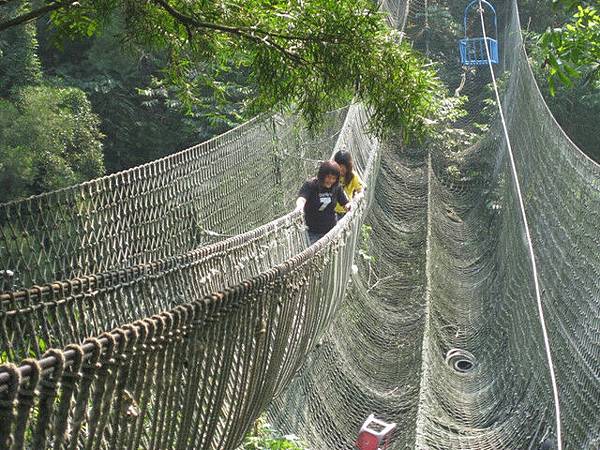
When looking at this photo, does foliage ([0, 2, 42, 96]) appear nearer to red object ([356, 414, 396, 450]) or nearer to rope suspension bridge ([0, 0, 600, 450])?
rope suspension bridge ([0, 0, 600, 450])

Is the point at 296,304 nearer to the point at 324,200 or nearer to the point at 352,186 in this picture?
the point at 324,200

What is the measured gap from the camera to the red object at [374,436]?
17.1 ft

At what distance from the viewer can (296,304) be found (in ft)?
11.2

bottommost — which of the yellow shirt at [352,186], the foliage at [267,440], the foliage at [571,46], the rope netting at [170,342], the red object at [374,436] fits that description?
the red object at [374,436]

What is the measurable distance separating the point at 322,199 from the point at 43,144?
19.3ft

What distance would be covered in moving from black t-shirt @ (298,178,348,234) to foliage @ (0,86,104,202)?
Result: 530 centimetres

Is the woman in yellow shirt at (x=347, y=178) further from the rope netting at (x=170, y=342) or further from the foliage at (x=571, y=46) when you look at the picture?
the foliage at (x=571, y=46)

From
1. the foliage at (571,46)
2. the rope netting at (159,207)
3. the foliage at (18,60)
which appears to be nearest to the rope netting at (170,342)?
the rope netting at (159,207)

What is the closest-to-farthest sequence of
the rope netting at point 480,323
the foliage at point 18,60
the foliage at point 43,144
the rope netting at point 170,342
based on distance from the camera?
the rope netting at point 170,342, the rope netting at point 480,323, the foliage at point 43,144, the foliage at point 18,60

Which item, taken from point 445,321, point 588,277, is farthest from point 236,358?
point 445,321

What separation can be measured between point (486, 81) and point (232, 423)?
12.4m

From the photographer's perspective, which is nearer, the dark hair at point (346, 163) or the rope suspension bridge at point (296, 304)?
the rope suspension bridge at point (296, 304)

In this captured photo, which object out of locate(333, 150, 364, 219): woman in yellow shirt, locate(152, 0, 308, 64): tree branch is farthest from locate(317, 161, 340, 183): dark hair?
locate(152, 0, 308, 64): tree branch

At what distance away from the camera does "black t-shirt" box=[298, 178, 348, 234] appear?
4926 mm
